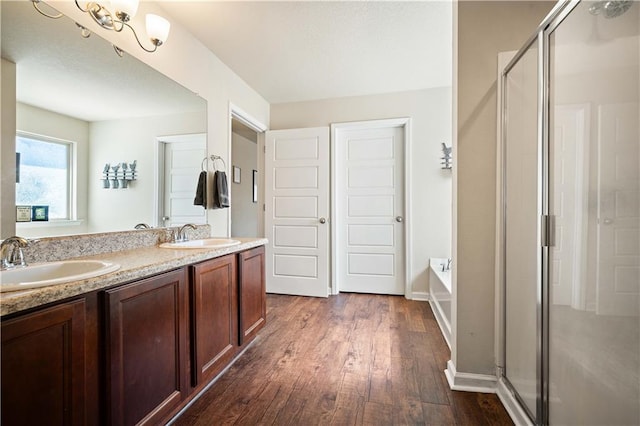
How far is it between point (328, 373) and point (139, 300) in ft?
3.96

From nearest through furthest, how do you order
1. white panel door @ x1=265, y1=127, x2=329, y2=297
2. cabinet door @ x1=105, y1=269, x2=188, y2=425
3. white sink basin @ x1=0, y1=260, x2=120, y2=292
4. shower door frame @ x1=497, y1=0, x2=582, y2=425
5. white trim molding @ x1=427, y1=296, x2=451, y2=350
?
white sink basin @ x1=0, y1=260, x2=120, y2=292, cabinet door @ x1=105, y1=269, x2=188, y2=425, shower door frame @ x1=497, y1=0, x2=582, y2=425, white trim molding @ x1=427, y1=296, x2=451, y2=350, white panel door @ x1=265, y1=127, x2=329, y2=297

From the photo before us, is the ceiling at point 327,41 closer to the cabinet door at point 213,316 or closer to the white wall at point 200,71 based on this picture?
the white wall at point 200,71

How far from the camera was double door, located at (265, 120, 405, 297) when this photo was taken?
3395mm

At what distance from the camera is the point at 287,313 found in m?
2.85

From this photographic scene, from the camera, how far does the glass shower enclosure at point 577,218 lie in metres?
0.82

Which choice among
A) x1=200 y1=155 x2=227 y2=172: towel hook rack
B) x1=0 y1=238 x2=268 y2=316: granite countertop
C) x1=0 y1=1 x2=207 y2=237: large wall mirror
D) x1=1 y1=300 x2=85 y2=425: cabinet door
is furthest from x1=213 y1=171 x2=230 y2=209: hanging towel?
x1=1 y1=300 x2=85 y2=425: cabinet door

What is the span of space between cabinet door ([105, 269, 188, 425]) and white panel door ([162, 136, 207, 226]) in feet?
2.88

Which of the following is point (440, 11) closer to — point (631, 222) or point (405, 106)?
point (405, 106)

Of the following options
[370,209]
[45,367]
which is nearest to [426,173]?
[370,209]

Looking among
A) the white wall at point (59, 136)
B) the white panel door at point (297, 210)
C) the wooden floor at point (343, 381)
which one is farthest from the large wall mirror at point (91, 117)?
the white panel door at point (297, 210)

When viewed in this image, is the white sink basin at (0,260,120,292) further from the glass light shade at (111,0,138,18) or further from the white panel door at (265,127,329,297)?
the white panel door at (265,127,329,297)

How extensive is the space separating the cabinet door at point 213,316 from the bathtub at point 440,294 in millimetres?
1599

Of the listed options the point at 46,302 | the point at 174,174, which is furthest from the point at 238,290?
the point at 46,302

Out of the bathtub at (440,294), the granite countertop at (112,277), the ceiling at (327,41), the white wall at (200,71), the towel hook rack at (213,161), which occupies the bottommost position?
the bathtub at (440,294)
